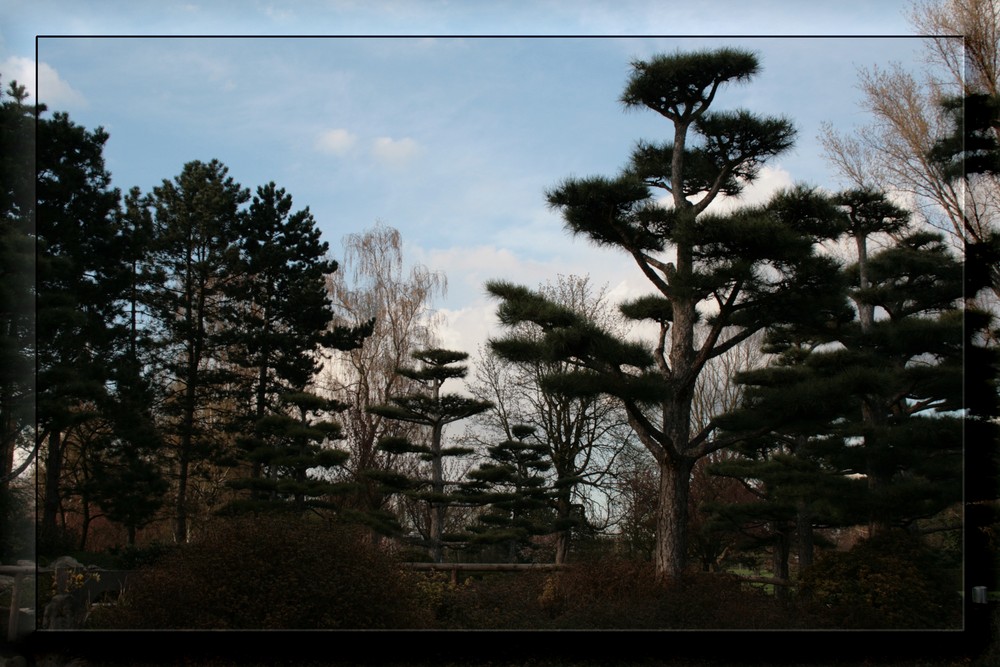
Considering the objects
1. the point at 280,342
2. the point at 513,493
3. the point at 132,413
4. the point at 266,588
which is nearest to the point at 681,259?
the point at 513,493

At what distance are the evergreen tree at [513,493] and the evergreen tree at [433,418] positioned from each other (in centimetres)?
30

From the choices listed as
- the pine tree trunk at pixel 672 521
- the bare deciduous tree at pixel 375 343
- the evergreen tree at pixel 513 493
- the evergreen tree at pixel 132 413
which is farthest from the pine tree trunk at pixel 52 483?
the pine tree trunk at pixel 672 521

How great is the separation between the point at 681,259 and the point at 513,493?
3.03m

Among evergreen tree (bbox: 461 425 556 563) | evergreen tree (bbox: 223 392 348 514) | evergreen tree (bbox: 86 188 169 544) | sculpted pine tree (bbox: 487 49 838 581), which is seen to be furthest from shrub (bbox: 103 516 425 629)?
evergreen tree (bbox: 461 425 556 563)

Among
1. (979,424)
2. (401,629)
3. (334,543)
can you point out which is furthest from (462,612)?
(979,424)

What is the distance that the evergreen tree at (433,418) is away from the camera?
8.71m

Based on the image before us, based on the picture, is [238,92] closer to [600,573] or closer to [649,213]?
[649,213]

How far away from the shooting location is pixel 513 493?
356 inches

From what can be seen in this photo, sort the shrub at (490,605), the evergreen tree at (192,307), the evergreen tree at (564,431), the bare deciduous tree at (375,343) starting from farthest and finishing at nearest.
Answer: the evergreen tree at (564,431)
the bare deciduous tree at (375,343)
the evergreen tree at (192,307)
the shrub at (490,605)

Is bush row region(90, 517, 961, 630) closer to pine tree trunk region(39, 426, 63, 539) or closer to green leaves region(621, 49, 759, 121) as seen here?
pine tree trunk region(39, 426, 63, 539)

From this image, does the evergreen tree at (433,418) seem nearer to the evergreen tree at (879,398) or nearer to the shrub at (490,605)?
the shrub at (490,605)

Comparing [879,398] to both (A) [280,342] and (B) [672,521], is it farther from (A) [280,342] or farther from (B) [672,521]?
(A) [280,342]

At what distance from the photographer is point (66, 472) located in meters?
7.13

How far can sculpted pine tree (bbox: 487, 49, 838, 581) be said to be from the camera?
7.00m
